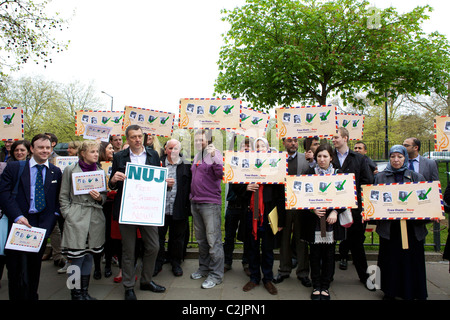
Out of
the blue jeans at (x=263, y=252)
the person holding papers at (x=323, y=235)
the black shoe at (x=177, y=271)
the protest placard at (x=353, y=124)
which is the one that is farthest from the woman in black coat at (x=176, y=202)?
the protest placard at (x=353, y=124)

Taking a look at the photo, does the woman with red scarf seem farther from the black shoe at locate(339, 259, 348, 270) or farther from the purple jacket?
the black shoe at locate(339, 259, 348, 270)

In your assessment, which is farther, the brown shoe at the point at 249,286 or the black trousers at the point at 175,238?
the black trousers at the point at 175,238

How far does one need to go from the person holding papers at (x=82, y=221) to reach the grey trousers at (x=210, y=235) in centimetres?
135

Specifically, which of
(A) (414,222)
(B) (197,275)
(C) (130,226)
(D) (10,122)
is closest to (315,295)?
(A) (414,222)

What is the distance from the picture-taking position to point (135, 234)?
154 inches

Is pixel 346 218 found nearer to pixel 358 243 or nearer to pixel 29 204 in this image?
pixel 358 243

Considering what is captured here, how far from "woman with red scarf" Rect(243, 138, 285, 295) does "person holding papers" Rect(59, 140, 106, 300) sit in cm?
199

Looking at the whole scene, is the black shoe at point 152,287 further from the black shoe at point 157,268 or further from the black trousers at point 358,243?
the black trousers at point 358,243

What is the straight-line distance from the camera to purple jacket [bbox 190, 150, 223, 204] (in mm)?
4379

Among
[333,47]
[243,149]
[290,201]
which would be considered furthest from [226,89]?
[290,201]

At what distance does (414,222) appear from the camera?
3.77 metres

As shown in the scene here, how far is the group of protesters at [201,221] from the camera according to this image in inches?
139

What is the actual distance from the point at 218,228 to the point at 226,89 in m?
8.12

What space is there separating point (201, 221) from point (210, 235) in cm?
29
